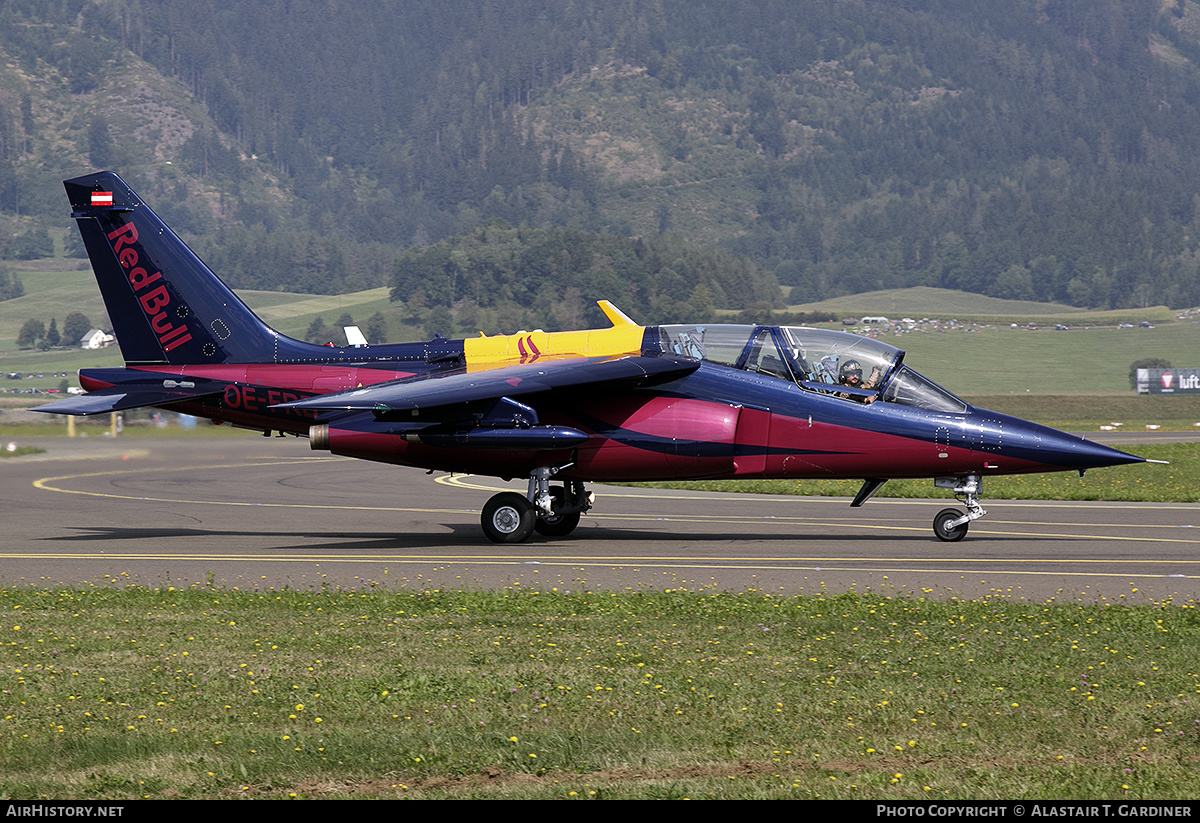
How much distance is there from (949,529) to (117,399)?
12993mm

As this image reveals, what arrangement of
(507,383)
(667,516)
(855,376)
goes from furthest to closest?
1. (667,516)
2. (855,376)
3. (507,383)

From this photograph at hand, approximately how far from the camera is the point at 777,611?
12.6 metres

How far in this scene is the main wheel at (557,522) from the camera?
840 inches

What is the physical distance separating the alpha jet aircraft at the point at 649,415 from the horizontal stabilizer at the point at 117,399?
0.04 m

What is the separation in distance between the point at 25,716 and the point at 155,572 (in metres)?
7.91

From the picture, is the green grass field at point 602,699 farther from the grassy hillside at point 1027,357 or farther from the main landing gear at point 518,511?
the grassy hillside at point 1027,357

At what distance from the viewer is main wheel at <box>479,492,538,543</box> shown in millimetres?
20109

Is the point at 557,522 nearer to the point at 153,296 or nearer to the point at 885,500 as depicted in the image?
the point at 153,296

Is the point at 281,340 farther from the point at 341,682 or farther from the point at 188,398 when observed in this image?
the point at 341,682

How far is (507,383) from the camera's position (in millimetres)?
19422

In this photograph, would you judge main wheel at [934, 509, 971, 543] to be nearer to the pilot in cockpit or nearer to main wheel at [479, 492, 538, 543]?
the pilot in cockpit

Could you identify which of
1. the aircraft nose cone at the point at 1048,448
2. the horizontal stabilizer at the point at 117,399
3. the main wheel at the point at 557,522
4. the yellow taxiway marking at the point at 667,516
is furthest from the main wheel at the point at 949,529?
the horizontal stabilizer at the point at 117,399

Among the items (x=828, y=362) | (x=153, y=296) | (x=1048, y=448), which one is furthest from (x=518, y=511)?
(x=1048, y=448)

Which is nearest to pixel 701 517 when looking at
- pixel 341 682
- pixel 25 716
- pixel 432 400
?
pixel 432 400
